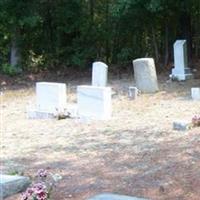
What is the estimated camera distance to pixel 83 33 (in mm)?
18594

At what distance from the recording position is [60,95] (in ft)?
33.6

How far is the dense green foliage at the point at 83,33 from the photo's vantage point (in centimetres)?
1773

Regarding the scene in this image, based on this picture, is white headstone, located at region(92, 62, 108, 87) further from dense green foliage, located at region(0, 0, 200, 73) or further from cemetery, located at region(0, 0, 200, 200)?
dense green foliage, located at region(0, 0, 200, 73)

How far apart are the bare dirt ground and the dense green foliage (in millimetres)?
6909

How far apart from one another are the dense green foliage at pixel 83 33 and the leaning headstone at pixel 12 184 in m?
12.4

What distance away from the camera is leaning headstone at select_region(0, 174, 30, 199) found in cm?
513

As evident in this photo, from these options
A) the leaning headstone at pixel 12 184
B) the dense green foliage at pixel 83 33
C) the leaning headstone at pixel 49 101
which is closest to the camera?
the leaning headstone at pixel 12 184

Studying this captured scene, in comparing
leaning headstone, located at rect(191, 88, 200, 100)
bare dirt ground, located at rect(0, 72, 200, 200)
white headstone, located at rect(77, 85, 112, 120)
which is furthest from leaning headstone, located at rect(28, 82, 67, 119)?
leaning headstone, located at rect(191, 88, 200, 100)

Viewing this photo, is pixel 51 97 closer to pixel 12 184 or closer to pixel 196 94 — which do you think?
pixel 196 94

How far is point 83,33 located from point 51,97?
27.9ft

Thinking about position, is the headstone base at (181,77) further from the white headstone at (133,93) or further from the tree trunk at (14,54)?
the tree trunk at (14,54)

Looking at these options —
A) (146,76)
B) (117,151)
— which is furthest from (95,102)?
(146,76)

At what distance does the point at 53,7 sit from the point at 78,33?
4.02 ft

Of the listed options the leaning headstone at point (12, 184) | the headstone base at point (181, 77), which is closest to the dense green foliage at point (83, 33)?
the headstone base at point (181, 77)
